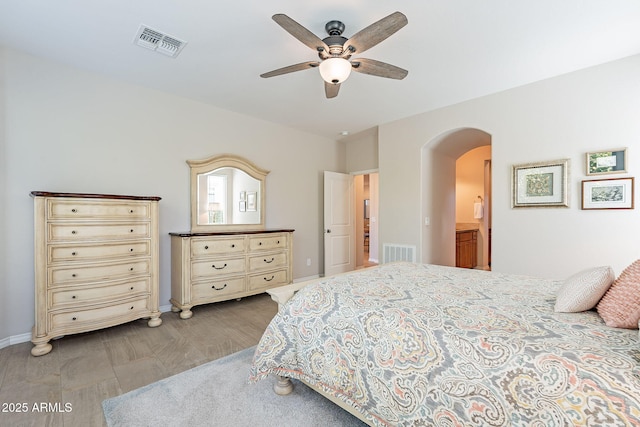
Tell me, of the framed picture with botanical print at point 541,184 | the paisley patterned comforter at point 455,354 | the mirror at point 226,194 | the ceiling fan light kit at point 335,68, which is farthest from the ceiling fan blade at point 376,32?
the mirror at point 226,194

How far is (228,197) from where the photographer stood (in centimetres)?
404

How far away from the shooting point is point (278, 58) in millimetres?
2650

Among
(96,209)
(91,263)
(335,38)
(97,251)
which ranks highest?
(335,38)

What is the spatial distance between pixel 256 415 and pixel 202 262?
2108mm

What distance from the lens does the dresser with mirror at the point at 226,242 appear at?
3.33 m

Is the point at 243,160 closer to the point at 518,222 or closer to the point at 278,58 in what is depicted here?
the point at 278,58

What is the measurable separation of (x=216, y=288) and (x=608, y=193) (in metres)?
4.30

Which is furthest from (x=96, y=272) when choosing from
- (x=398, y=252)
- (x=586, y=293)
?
(x=398, y=252)

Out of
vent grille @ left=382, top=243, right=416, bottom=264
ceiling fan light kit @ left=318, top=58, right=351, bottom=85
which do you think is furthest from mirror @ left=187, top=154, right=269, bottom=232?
ceiling fan light kit @ left=318, top=58, right=351, bottom=85

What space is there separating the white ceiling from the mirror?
3.02ft

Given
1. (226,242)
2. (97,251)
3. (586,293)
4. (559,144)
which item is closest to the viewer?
(586,293)

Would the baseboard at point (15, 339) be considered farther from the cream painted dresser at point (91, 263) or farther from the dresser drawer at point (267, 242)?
the dresser drawer at point (267, 242)

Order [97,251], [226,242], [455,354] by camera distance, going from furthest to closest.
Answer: [226,242] → [97,251] → [455,354]

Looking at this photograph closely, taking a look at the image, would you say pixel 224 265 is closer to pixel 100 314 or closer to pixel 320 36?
pixel 100 314
